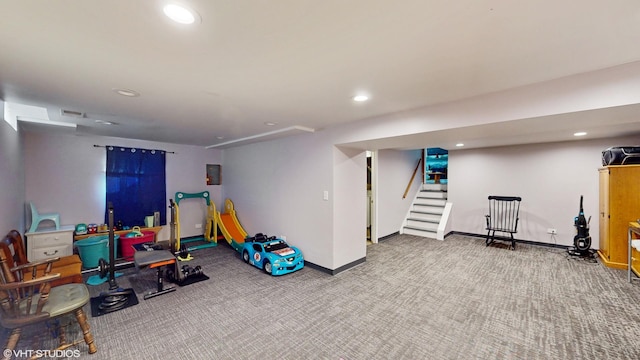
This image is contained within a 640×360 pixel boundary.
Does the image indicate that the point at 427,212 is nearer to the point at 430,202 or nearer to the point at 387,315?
the point at 430,202

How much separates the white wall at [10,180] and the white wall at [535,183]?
27.1 feet

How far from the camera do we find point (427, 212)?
6.85m

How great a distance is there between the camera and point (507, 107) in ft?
7.45

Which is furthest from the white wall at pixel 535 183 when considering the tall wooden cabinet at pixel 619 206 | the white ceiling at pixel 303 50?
the white ceiling at pixel 303 50

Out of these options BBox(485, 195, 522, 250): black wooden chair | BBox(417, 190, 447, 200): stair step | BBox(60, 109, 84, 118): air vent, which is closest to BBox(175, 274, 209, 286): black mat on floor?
BBox(60, 109, 84, 118): air vent

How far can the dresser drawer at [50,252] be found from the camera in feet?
11.9

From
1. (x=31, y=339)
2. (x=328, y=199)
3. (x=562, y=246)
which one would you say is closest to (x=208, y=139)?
(x=328, y=199)

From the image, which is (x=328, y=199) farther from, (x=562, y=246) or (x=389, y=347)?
(x=562, y=246)

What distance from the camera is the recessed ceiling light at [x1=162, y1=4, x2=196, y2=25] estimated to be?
1176 millimetres

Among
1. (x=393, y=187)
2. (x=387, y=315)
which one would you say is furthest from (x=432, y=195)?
(x=387, y=315)

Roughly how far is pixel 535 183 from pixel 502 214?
1.00 meters

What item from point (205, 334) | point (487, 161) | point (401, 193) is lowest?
point (205, 334)

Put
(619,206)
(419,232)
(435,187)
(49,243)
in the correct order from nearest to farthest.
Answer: (49,243), (619,206), (419,232), (435,187)

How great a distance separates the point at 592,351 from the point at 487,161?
4.85 meters
